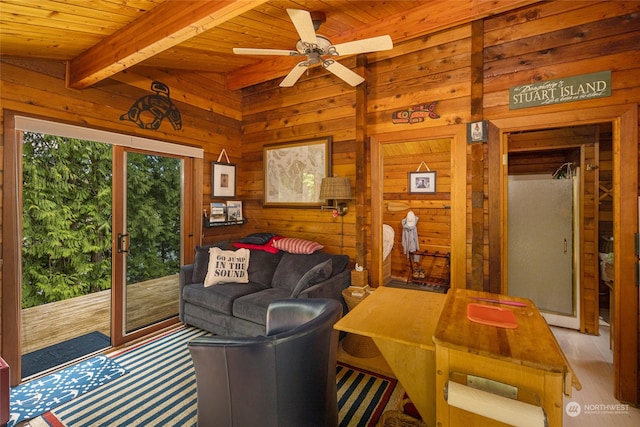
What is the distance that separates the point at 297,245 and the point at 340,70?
1909 mm

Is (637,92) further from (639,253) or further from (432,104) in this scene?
(432,104)

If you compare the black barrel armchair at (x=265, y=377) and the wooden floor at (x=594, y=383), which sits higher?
the black barrel armchair at (x=265, y=377)

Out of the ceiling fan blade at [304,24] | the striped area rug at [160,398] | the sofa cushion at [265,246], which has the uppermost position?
the ceiling fan blade at [304,24]

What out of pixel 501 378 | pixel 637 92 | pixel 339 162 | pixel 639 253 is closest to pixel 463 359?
pixel 501 378

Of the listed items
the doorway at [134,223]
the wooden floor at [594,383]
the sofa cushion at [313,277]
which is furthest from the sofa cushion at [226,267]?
the wooden floor at [594,383]

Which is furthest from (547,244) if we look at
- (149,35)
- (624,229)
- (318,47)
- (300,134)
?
(149,35)

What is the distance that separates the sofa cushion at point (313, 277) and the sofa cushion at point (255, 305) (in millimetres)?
288

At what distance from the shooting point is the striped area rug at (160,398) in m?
1.99

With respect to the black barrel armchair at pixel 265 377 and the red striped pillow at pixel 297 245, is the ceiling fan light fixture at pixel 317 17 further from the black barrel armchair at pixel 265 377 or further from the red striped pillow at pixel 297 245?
the black barrel armchair at pixel 265 377

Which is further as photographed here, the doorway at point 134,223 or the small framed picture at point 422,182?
the small framed picture at point 422,182

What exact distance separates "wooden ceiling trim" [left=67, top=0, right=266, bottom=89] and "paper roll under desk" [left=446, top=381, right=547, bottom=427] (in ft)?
6.32

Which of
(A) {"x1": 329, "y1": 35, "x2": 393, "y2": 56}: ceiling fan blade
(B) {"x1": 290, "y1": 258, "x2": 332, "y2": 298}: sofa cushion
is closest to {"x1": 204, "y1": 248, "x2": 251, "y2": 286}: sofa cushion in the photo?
(B) {"x1": 290, "y1": 258, "x2": 332, "y2": 298}: sofa cushion

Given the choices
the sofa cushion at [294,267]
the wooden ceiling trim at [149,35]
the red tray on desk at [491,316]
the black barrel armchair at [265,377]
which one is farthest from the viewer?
the sofa cushion at [294,267]

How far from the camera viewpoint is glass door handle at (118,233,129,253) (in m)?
3.03
